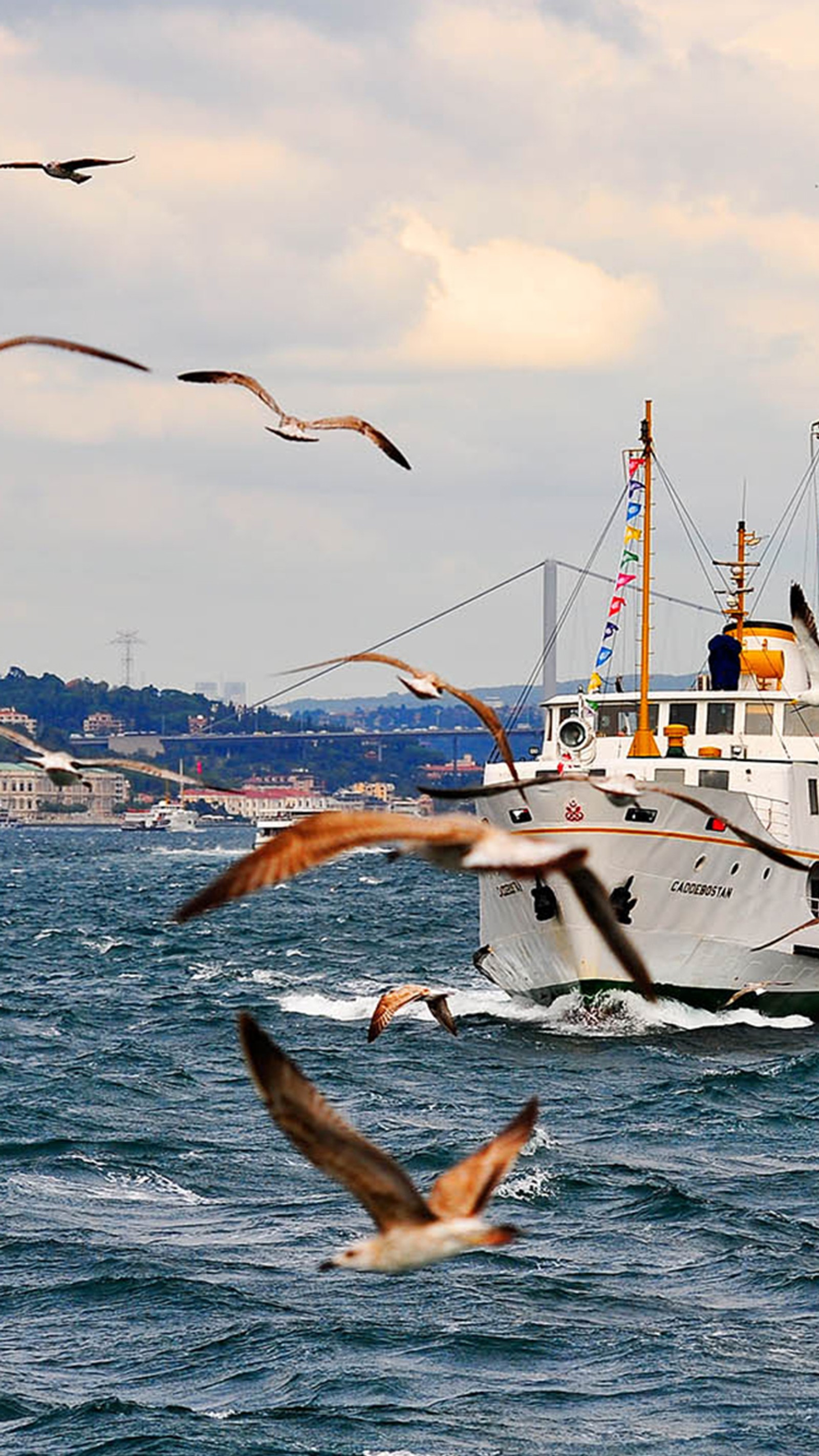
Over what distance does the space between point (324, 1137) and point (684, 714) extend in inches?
1410

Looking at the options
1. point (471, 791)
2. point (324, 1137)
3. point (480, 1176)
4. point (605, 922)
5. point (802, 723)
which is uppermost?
point (802, 723)

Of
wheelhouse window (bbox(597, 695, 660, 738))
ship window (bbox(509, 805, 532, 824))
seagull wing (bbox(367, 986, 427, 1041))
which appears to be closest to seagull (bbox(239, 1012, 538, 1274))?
seagull wing (bbox(367, 986, 427, 1041))

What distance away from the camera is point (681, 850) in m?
39.4

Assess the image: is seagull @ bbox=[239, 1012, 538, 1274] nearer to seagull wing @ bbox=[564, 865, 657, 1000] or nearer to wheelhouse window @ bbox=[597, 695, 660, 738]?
seagull wing @ bbox=[564, 865, 657, 1000]

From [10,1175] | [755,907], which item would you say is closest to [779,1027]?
[755,907]

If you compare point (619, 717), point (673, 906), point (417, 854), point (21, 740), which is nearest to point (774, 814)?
point (673, 906)

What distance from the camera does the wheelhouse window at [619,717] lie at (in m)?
42.7

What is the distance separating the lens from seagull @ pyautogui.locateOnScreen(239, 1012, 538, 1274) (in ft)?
22.6

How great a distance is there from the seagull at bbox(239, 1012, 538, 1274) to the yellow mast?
1315 inches

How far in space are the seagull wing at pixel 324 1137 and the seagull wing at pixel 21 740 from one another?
2.66 metres

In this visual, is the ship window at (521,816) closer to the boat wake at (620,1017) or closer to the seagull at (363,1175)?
the boat wake at (620,1017)

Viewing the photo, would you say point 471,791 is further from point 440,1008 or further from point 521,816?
point 521,816

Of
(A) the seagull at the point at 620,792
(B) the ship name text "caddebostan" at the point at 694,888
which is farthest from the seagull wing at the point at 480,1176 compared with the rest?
(B) the ship name text "caddebostan" at the point at 694,888

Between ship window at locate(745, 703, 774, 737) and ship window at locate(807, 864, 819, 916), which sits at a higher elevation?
ship window at locate(745, 703, 774, 737)
